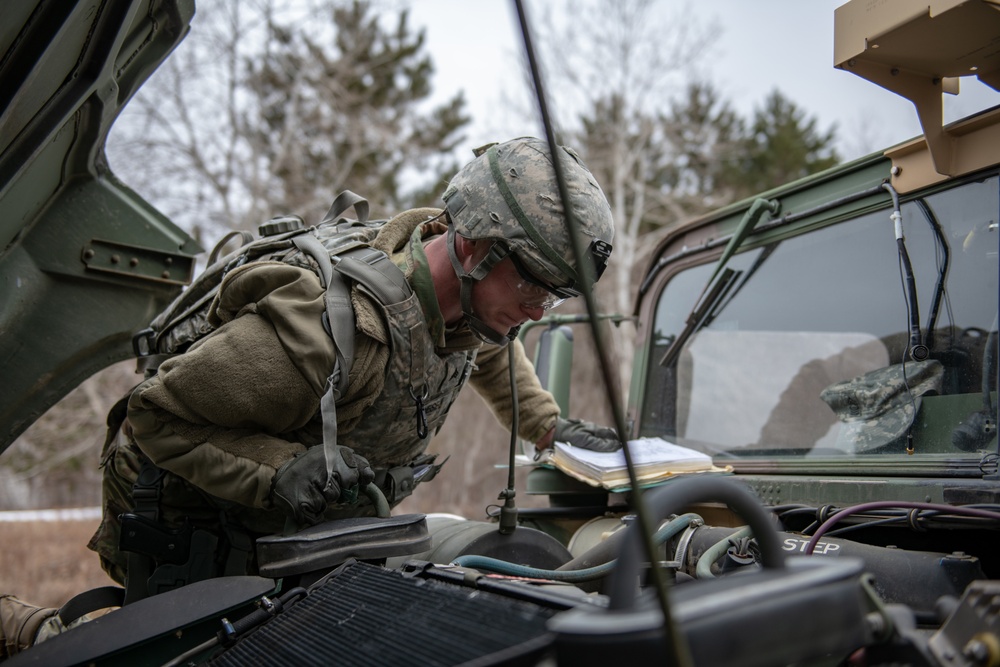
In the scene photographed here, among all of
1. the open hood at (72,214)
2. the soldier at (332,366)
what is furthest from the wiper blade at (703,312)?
the open hood at (72,214)

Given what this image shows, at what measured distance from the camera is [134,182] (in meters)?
13.8

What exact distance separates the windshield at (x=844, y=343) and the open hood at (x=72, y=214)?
6.15ft

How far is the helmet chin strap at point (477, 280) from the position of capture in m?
2.26

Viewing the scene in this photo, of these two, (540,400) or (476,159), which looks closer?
(476,159)

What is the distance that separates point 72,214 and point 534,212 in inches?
57.1

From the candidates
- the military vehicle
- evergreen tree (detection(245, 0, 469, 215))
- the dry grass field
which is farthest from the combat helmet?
evergreen tree (detection(245, 0, 469, 215))

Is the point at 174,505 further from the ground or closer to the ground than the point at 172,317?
closer to the ground

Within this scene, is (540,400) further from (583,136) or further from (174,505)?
(583,136)

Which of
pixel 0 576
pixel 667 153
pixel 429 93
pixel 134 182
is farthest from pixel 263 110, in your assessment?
pixel 0 576

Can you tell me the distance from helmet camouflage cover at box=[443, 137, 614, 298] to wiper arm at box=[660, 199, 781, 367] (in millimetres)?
719

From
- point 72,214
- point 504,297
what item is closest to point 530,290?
point 504,297

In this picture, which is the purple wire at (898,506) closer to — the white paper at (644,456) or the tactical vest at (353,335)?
the white paper at (644,456)

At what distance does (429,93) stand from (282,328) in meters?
19.1

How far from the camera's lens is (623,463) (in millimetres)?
2600
